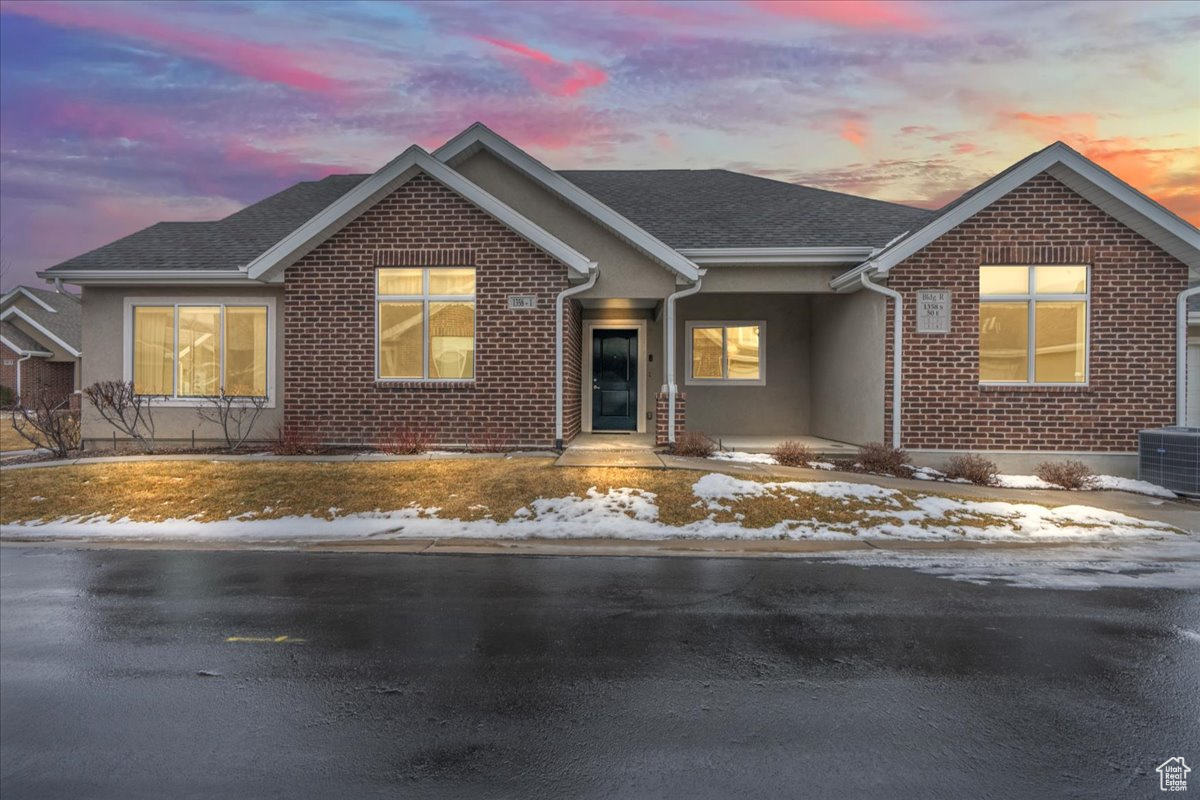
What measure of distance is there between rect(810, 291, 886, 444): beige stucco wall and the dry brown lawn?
3796 mm

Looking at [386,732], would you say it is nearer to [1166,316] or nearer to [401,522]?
[401,522]

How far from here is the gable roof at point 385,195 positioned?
1259 cm

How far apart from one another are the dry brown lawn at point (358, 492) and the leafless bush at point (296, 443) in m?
1.02

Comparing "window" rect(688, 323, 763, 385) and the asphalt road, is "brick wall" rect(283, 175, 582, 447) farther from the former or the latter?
the asphalt road

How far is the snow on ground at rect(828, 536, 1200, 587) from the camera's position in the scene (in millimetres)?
6500

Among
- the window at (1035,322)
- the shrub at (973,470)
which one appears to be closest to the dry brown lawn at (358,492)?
the shrub at (973,470)

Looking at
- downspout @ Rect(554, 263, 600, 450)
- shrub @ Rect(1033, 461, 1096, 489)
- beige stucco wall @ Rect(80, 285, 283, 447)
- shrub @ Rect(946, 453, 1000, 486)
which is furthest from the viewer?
beige stucco wall @ Rect(80, 285, 283, 447)

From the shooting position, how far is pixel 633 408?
16656 mm

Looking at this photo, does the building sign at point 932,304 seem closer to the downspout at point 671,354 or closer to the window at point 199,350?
the downspout at point 671,354

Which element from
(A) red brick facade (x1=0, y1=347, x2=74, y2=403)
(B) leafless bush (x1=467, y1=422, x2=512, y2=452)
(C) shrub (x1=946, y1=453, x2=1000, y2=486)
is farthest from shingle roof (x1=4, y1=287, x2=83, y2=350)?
(C) shrub (x1=946, y1=453, x2=1000, y2=486)

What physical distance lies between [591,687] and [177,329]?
1372 cm

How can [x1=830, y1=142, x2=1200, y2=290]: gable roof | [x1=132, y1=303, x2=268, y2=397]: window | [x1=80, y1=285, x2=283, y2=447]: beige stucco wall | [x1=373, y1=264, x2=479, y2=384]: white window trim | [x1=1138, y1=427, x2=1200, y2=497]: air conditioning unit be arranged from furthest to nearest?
[x1=132, y1=303, x2=268, y2=397]: window < [x1=80, y1=285, x2=283, y2=447]: beige stucco wall < [x1=373, y1=264, x2=479, y2=384]: white window trim < [x1=830, y1=142, x2=1200, y2=290]: gable roof < [x1=1138, y1=427, x2=1200, y2=497]: air conditioning unit

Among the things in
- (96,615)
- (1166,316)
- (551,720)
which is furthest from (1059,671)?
(1166,316)

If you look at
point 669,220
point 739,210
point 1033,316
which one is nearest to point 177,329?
point 669,220
